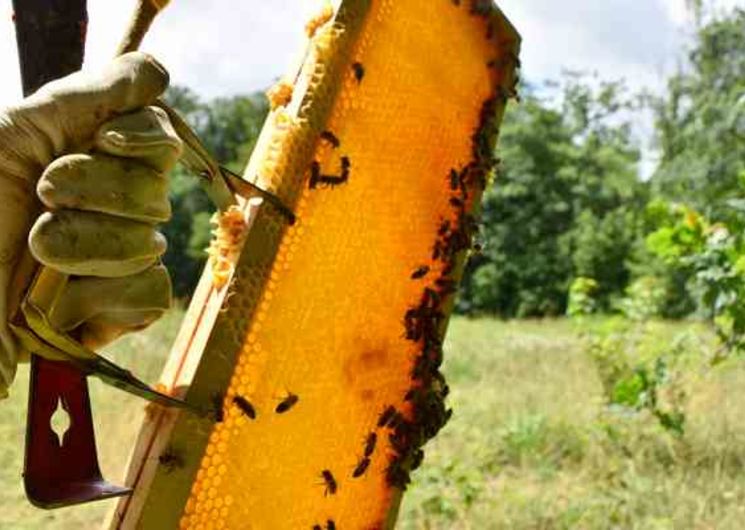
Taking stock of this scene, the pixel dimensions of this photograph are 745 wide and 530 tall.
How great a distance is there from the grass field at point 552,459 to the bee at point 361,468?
3.36m

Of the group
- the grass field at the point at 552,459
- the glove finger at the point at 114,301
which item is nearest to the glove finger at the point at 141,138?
the glove finger at the point at 114,301

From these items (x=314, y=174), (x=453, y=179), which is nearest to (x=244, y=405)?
(x=314, y=174)

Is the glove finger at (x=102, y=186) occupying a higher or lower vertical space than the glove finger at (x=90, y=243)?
higher

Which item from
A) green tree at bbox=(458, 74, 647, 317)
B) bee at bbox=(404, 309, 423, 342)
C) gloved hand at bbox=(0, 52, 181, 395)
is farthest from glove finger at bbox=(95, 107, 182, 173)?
green tree at bbox=(458, 74, 647, 317)

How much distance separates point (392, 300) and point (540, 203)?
43757mm

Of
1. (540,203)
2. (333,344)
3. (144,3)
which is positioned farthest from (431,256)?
(540,203)

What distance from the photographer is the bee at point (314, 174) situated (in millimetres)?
1661

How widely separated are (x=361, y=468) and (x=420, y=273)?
41cm

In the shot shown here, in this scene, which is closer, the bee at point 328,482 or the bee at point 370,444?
the bee at point 328,482

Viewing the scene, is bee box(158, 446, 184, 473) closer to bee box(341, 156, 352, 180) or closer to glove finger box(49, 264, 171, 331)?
glove finger box(49, 264, 171, 331)

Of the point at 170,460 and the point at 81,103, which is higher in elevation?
the point at 81,103

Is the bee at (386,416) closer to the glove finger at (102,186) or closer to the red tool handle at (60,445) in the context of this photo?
the red tool handle at (60,445)

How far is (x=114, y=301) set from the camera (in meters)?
1.32

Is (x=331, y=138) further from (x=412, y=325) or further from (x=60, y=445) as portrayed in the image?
(x=60, y=445)
